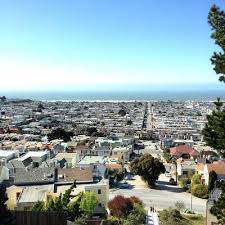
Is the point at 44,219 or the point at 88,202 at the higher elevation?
the point at 44,219

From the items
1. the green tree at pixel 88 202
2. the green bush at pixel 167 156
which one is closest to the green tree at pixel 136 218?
the green tree at pixel 88 202

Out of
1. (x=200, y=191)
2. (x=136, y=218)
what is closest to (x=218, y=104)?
(x=136, y=218)

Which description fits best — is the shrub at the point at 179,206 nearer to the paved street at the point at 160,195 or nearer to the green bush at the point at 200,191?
the paved street at the point at 160,195

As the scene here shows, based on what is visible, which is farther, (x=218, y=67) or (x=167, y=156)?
(x=167, y=156)

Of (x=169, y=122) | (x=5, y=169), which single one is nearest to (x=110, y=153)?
(x=5, y=169)

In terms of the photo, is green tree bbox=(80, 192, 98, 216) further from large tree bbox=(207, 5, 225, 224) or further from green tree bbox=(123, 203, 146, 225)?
large tree bbox=(207, 5, 225, 224)

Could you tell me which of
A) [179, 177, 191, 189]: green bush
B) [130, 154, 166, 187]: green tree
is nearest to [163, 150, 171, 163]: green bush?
[179, 177, 191, 189]: green bush

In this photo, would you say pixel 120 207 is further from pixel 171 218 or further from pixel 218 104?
pixel 218 104
